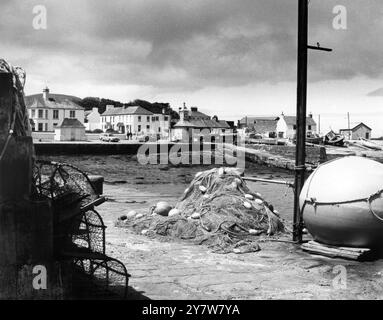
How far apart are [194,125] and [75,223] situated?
99819 millimetres

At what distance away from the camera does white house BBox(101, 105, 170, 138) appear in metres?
117

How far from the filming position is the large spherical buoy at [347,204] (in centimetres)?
870

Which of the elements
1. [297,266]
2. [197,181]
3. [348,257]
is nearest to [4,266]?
[297,266]

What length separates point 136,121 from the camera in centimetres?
11712

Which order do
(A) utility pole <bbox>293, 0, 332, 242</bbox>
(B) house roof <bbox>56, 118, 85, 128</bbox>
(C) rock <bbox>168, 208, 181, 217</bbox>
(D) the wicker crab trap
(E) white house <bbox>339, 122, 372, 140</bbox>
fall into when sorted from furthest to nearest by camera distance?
1. (E) white house <bbox>339, 122, 372, 140</bbox>
2. (B) house roof <bbox>56, 118, 85, 128</bbox>
3. (C) rock <bbox>168, 208, 181, 217</bbox>
4. (A) utility pole <bbox>293, 0, 332, 242</bbox>
5. (D) the wicker crab trap

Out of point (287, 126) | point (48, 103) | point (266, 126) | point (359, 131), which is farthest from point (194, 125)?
point (359, 131)

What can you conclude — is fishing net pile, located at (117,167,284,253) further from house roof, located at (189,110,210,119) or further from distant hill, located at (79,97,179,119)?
distant hill, located at (79,97,179,119)

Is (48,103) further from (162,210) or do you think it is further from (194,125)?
→ (162,210)

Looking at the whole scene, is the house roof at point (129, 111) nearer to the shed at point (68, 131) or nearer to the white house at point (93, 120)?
the white house at point (93, 120)

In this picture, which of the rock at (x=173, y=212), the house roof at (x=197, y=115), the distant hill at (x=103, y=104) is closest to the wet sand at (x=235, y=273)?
the rock at (x=173, y=212)

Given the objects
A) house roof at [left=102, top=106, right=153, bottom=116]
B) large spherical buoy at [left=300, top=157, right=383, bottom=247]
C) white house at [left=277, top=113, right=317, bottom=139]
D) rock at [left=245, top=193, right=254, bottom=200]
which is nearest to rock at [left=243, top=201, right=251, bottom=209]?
rock at [left=245, top=193, right=254, bottom=200]

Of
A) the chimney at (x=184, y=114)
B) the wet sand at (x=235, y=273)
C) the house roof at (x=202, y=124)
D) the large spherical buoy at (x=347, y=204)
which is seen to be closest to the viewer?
the wet sand at (x=235, y=273)

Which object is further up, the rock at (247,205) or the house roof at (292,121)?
the house roof at (292,121)

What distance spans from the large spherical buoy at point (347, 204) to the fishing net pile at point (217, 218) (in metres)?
1.37
